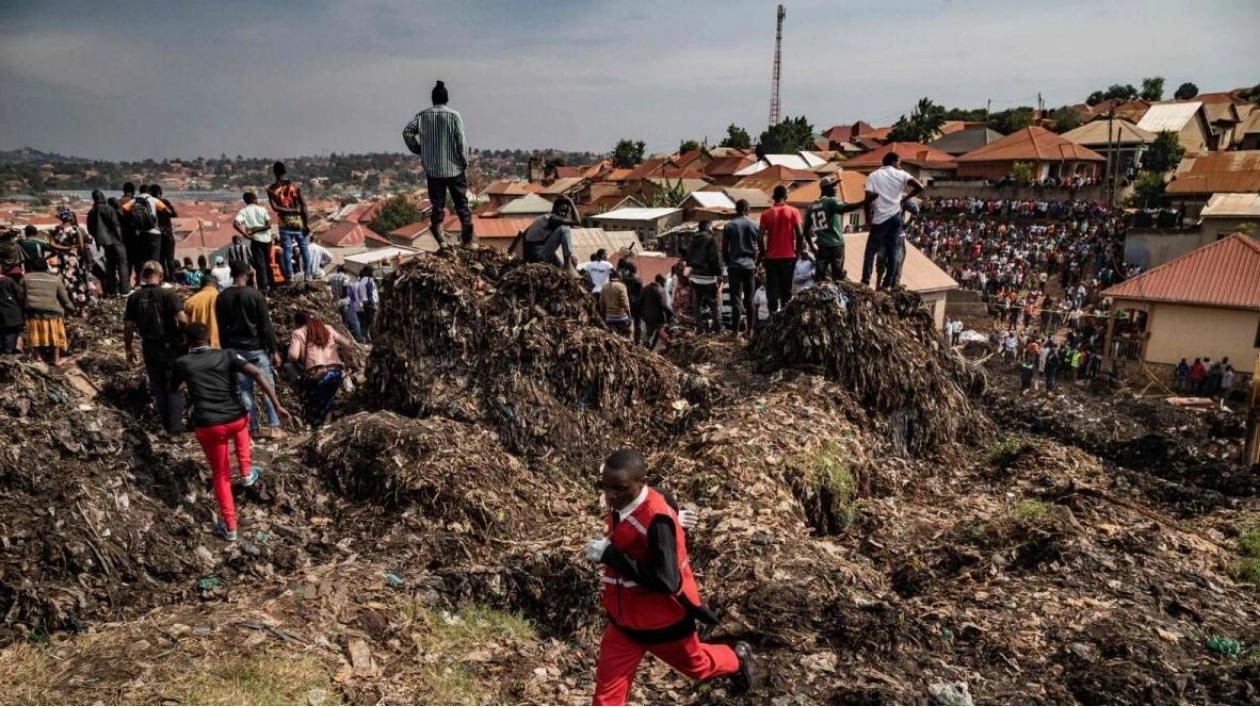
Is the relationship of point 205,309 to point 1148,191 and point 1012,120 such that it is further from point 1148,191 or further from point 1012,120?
point 1012,120

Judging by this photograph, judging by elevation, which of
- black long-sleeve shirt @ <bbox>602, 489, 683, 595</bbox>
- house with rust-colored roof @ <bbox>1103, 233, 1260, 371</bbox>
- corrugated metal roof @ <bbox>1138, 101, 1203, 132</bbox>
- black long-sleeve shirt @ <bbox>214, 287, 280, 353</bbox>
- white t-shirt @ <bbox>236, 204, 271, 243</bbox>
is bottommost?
house with rust-colored roof @ <bbox>1103, 233, 1260, 371</bbox>

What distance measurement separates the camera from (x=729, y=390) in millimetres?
8570

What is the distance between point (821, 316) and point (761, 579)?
13.9 feet

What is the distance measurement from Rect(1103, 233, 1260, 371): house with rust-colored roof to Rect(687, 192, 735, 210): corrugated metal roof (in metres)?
25.4

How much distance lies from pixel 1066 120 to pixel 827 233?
230 ft

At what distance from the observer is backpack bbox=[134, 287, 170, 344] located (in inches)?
252

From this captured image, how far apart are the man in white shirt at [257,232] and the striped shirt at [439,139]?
262 cm

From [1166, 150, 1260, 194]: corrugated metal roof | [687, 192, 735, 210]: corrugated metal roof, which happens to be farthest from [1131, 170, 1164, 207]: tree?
[687, 192, 735, 210]: corrugated metal roof

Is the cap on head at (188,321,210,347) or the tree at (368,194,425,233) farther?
the tree at (368,194,425,233)

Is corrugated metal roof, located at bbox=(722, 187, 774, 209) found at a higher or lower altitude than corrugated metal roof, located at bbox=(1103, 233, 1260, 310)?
higher

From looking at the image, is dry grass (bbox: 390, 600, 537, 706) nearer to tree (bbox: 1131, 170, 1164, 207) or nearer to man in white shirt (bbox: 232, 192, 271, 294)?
man in white shirt (bbox: 232, 192, 271, 294)

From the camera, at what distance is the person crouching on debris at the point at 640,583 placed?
11.4 feet

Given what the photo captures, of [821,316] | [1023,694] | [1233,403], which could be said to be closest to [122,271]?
[821,316]

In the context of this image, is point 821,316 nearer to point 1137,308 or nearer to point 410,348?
point 410,348
